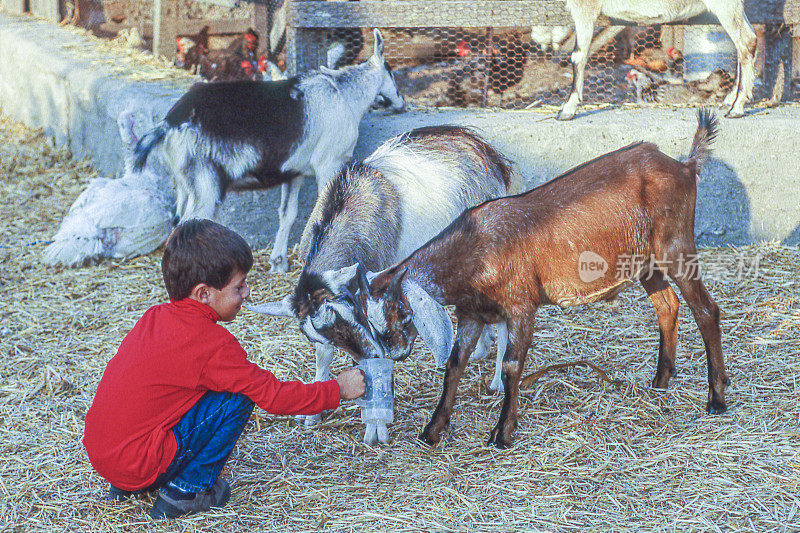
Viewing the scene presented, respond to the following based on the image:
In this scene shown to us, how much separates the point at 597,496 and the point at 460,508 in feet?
1.73

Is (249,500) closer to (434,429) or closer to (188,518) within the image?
(188,518)

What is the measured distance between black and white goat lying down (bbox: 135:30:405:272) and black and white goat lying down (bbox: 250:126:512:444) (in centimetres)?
89

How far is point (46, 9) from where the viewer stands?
1164 cm

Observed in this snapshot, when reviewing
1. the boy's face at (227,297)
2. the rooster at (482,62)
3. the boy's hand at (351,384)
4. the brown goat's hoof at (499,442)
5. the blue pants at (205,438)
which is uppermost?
the rooster at (482,62)

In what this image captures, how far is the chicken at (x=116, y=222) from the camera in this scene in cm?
616

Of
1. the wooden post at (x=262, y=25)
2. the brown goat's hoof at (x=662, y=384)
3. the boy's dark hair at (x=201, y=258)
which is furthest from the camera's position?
the wooden post at (x=262, y=25)

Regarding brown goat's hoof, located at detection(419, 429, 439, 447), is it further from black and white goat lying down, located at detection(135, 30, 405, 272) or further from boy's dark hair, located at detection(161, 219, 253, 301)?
black and white goat lying down, located at detection(135, 30, 405, 272)

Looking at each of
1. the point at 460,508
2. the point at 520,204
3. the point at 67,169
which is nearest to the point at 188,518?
the point at 460,508

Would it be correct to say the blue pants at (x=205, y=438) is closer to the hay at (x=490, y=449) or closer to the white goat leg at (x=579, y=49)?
the hay at (x=490, y=449)

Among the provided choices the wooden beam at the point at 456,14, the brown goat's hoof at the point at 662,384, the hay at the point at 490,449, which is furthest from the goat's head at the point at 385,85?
the brown goat's hoof at the point at 662,384

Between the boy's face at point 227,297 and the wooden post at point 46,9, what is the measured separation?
9634 millimetres

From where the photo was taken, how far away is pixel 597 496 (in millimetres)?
3268

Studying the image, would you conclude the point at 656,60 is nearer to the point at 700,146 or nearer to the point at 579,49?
the point at 579,49

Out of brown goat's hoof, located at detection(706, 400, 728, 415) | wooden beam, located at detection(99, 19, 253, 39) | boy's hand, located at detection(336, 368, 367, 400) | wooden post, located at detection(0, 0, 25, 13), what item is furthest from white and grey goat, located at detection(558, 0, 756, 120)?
wooden post, located at detection(0, 0, 25, 13)
